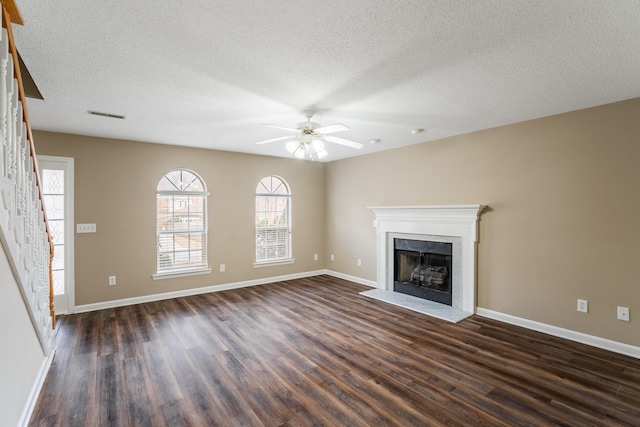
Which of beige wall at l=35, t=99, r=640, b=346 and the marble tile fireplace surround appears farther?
the marble tile fireplace surround

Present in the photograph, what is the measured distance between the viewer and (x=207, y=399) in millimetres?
2242

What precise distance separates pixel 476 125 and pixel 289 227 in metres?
3.75

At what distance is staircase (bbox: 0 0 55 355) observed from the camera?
5.43ft

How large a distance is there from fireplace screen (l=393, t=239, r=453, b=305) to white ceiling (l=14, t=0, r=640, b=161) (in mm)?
2002

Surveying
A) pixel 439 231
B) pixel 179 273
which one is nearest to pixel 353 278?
pixel 439 231

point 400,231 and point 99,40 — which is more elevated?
point 99,40

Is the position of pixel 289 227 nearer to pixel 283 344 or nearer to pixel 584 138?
pixel 283 344

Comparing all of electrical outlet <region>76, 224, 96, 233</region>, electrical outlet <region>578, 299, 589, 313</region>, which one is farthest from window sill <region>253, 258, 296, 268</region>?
electrical outlet <region>578, 299, 589, 313</region>

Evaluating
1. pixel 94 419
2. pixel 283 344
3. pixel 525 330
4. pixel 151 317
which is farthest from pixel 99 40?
pixel 525 330

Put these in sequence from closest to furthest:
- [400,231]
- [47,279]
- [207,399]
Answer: [207,399]
[47,279]
[400,231]

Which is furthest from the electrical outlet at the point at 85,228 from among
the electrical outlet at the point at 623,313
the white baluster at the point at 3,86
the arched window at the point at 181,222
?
the electrical outlet at the point at 623,313

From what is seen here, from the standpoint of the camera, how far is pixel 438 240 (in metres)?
4.52

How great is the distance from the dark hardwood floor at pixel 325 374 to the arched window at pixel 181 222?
3.76ft

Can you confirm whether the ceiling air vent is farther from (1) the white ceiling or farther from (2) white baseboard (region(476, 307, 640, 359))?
(2) white baseboard (region(476, 307, 640, 359))
